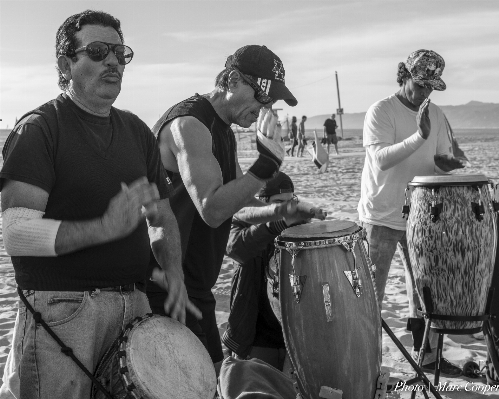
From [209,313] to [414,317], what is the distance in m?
1.80

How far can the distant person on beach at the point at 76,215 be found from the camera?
1933mm

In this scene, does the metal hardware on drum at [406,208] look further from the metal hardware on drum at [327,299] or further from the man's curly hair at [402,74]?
the metal hardware on drum at [327,299]

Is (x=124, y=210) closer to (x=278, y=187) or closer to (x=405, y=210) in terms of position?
(x=278, y=187)

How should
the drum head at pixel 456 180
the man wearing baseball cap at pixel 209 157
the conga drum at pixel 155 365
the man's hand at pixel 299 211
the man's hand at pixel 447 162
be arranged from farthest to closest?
the man's hand at pixel 447 162 < the drum head at pixel 456 180 < the man's hand at pixel 299 211 < the man wearing baseball cap at pixel 209 157 < the conga drum at pixel 155 365

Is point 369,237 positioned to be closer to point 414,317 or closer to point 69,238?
point 414,317

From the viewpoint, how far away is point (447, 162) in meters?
4.24

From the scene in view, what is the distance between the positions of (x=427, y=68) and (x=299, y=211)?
1849 millimetres

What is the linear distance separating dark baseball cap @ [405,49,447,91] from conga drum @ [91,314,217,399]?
2.67 meters

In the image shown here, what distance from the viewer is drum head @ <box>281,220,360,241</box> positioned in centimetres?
273

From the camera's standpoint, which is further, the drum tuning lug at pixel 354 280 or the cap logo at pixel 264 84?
the cap logo at pixel 264 84

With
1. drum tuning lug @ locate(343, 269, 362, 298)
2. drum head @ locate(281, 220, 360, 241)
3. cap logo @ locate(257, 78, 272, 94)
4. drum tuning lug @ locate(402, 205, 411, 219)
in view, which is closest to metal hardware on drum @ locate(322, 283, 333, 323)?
drum tuning lug @ locate(343, 269, 362, 298)

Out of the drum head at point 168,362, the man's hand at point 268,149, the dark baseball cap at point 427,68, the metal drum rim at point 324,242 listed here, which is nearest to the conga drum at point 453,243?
the dark baseball cap at point 427,68

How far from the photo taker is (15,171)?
191 centimetres

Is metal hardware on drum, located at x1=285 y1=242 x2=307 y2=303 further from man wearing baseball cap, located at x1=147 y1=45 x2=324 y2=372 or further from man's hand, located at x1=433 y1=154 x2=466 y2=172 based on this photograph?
man's hand, located at x1=433 y1=154 x2=466 y2=172
